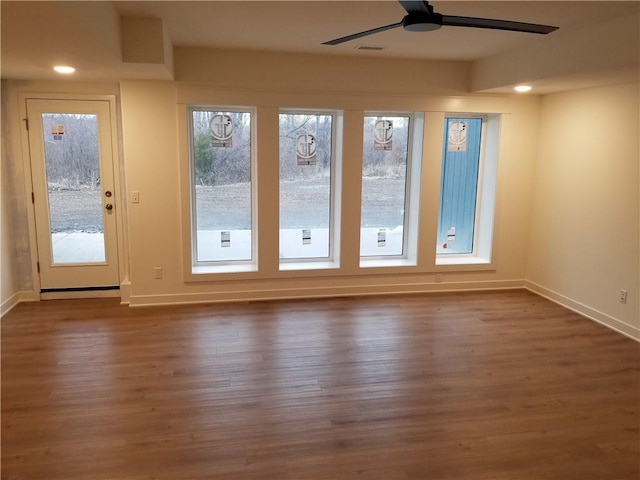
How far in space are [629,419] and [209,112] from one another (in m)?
4.40

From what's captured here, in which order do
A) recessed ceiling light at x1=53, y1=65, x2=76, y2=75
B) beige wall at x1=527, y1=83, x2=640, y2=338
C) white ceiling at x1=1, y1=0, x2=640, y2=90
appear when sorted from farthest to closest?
beige wall at x1=527, y1=83, x2=640, y2=338 → recessed ceiling light at x1=53, y1=65, x2=76, y2=75 → white ceiling at x1=1, y1=0, x2=640, y2=90

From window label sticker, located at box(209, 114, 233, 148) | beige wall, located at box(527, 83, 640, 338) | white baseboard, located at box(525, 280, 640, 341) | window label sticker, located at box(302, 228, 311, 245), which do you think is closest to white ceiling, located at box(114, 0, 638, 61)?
window label sticker, located at box(209, 114, 233, 148)

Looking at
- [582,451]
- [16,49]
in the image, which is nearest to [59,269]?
[16,49]

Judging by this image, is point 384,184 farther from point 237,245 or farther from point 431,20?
point 431,20

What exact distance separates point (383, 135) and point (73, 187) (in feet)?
11.1

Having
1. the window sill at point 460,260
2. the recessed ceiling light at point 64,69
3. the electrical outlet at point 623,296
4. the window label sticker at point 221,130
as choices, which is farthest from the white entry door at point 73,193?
the electrical outlet at point 623,296

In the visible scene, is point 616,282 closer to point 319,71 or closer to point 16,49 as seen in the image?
point 319,71

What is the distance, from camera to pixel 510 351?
3850mm

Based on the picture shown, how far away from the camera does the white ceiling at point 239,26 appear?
2605 mm

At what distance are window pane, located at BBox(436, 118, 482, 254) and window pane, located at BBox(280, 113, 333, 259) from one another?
54.2 inches

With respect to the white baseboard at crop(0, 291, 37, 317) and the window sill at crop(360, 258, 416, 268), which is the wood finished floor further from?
the window sill at crop(360, 258, 416, 268)

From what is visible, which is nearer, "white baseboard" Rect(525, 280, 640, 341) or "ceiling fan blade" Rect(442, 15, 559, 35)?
"ceiling fan blade" Rect(442, 15, 559, 35)

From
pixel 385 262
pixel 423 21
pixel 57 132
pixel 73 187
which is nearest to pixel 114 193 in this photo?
pixel 73 187

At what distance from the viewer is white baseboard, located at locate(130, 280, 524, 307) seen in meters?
4.93
